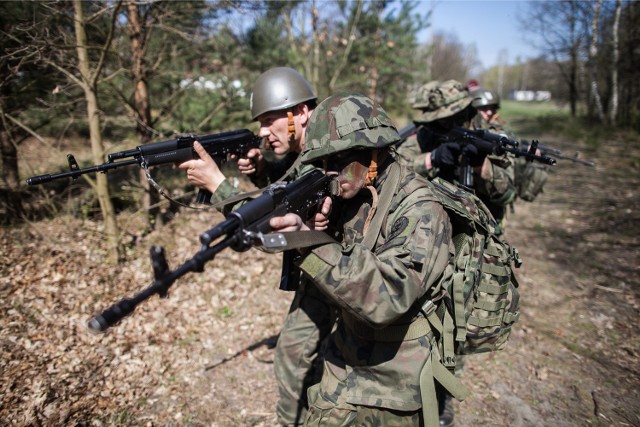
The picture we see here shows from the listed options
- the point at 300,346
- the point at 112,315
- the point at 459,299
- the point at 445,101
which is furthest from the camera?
the point at 445,101

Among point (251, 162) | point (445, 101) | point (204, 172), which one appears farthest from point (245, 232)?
point (445, 101)

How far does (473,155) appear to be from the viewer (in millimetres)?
4066

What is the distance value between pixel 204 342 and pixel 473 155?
379 cm

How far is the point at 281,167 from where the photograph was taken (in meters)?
4.09

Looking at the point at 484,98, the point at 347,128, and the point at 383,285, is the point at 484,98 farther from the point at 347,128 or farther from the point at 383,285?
the point at 383,285

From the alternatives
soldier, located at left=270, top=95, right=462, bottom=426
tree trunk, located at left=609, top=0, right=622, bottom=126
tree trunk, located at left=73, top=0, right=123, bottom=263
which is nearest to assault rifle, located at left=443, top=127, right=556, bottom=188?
soldier, located at left=270, top=95, right=462, bottom=426

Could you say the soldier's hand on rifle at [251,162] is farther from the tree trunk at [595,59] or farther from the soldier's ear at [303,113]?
the tree trunk at [595,59]

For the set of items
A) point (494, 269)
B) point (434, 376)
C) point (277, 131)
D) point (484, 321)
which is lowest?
point (434, 376)

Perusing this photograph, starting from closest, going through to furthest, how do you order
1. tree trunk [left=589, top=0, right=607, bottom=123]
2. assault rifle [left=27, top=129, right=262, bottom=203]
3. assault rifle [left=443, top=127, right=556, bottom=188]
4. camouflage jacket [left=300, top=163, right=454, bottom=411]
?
camouflage jacket [left=300, top=163, right=454, bottom=411] < assault rifle [left=27, top=129, right=262, bottom=203] < assault rifle [left=443, top=127, right=556, bottom=188] < tree trunk [left=589, top=0, right=607, bottom=123]

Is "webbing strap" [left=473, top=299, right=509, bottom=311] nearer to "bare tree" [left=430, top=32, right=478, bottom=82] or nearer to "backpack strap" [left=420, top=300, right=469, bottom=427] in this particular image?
"backpack strap" [left=420, top=300, right=469, bottom=427]

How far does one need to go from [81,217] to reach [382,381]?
5.72 m

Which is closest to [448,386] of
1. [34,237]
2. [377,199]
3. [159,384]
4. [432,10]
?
[377,199]

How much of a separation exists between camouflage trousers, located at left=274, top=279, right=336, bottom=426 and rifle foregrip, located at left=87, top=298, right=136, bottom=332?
2115 millimetres

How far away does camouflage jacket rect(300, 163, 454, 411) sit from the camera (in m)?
1.79
